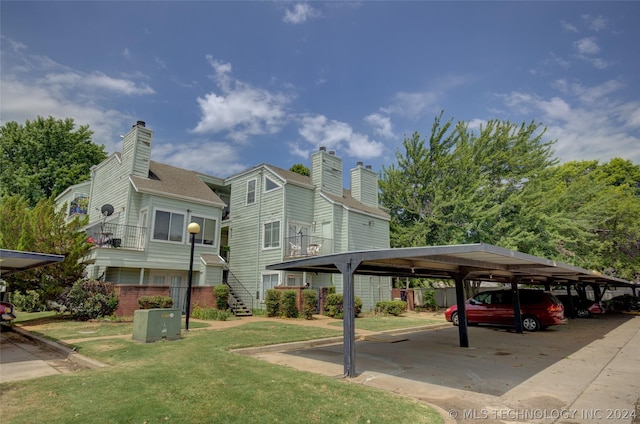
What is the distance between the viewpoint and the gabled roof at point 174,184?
19859 mm

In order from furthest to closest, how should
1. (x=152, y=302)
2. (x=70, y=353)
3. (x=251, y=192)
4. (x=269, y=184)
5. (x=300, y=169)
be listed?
(x=300, y=169)
(x=251, y=192)
(x=269, y=184)
(x=152, y=302)
(x=70, y=353)

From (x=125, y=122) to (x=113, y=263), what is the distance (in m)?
9.38

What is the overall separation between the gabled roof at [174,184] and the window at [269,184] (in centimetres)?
312

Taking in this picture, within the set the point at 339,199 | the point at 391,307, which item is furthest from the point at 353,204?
the point at 391,307

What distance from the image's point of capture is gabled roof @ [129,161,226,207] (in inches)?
782

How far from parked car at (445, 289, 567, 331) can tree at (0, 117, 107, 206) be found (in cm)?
3714

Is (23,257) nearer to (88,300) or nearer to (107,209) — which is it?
(88,300)

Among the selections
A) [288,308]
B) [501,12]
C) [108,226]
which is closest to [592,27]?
[501,12]

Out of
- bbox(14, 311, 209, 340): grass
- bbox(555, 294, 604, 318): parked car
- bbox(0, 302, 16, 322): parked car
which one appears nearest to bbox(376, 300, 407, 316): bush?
bbox(555, 294, 604, 318): parked car

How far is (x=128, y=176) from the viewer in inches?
800

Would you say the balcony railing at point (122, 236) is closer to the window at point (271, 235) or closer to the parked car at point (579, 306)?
the window at point (271, 235)

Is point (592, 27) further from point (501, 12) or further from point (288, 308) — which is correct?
point (288, 308)

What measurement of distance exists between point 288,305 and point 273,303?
1113 mm

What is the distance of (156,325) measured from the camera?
10.1 m
